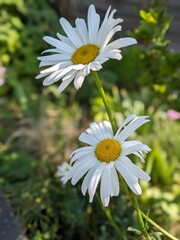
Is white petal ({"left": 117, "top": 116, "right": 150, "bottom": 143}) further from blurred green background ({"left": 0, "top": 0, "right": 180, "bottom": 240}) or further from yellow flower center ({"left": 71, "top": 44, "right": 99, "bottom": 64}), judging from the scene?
blurred green background ({"left": 0, "top": 0, "right": 180, "bottom": 240})

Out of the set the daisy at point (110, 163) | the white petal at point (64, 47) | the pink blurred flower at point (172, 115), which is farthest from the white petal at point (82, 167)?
the pink blurred flower at point (172, 115)

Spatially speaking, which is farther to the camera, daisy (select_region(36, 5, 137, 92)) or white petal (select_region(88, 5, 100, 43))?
white petal (select_region(88, 5, 100, 43))

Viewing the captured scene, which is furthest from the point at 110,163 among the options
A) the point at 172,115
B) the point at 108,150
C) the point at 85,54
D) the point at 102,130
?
the point at 172,115

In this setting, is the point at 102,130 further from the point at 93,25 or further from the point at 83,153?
the point at 93,25

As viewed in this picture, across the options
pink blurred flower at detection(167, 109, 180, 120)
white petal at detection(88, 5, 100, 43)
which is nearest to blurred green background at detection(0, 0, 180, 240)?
pink blurred flower at detection(167, 109, 180, 120)

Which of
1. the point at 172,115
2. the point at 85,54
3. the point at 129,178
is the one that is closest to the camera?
the point at 129,178

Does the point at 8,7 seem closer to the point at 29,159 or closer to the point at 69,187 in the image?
the point at 29,159
